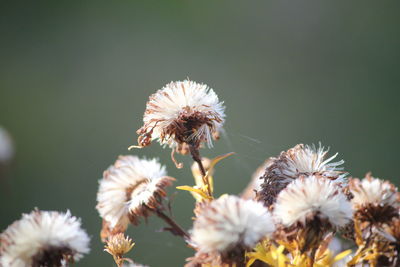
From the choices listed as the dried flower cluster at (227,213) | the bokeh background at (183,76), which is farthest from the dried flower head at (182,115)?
the bokeh background at (183,76)

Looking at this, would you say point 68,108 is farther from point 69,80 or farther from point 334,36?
point 334,36

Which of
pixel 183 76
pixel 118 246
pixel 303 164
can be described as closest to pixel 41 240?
pixel 118 246

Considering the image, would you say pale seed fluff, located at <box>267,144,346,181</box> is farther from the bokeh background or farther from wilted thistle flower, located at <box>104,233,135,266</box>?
the bokeh background

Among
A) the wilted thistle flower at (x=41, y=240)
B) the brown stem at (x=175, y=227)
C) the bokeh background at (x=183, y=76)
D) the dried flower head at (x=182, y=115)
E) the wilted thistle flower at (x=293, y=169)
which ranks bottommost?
the wilted thistle flower at (x=41, y=240)

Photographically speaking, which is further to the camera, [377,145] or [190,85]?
[377,145]

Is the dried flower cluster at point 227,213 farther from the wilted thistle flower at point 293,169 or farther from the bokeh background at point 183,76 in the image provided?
the bokeh background at point 183,76

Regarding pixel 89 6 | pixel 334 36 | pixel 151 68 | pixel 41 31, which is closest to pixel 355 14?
pixel 334 36
